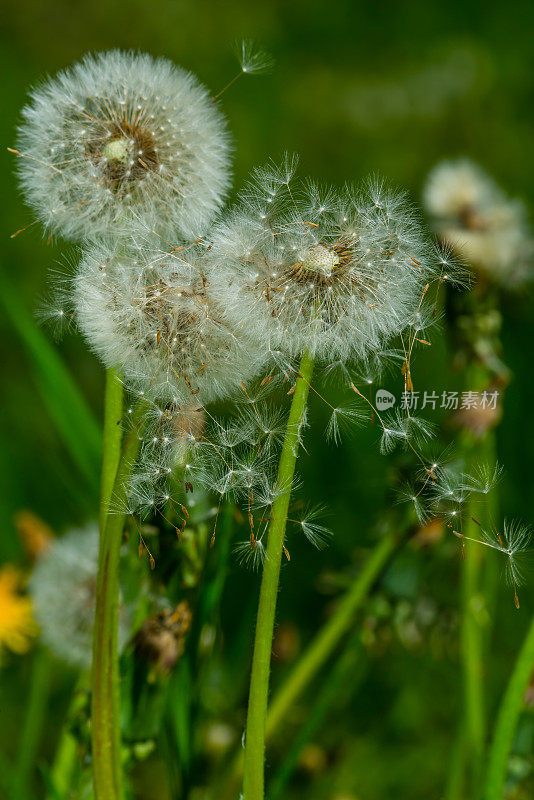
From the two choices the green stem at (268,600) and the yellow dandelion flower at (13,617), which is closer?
the green stem at (268,600)

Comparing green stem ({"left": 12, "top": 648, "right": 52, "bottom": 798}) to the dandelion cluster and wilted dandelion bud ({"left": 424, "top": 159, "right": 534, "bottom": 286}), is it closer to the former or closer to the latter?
the dandelion cluster

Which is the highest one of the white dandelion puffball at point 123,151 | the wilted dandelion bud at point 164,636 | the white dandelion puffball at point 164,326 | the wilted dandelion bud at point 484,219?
the wilted dandelion bud at point 484,219

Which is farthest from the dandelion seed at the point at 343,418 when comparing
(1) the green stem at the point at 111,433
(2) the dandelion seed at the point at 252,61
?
(2) the dandelion seed at the point at 252,61

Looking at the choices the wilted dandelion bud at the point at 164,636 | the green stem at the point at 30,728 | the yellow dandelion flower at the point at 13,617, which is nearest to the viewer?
the wilted dandelion bud at the point at 164,636

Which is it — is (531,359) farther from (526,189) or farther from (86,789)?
(86,789)

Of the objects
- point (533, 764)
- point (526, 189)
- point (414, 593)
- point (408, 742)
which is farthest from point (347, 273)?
point (526, 189)

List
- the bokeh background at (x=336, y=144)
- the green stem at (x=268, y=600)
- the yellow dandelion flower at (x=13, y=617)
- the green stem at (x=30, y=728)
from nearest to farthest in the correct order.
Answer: the green stem at (x=268, y=600), the green stem at (x=30, y=728), the yellow dandelion flower at (x=13, y=617), the bokeh background at (x=336, y=144)

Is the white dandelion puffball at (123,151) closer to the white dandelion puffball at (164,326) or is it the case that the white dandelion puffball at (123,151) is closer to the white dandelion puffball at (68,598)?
the white dandelion puffball at (164,326)

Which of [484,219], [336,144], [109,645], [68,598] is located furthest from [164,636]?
[336,144]
